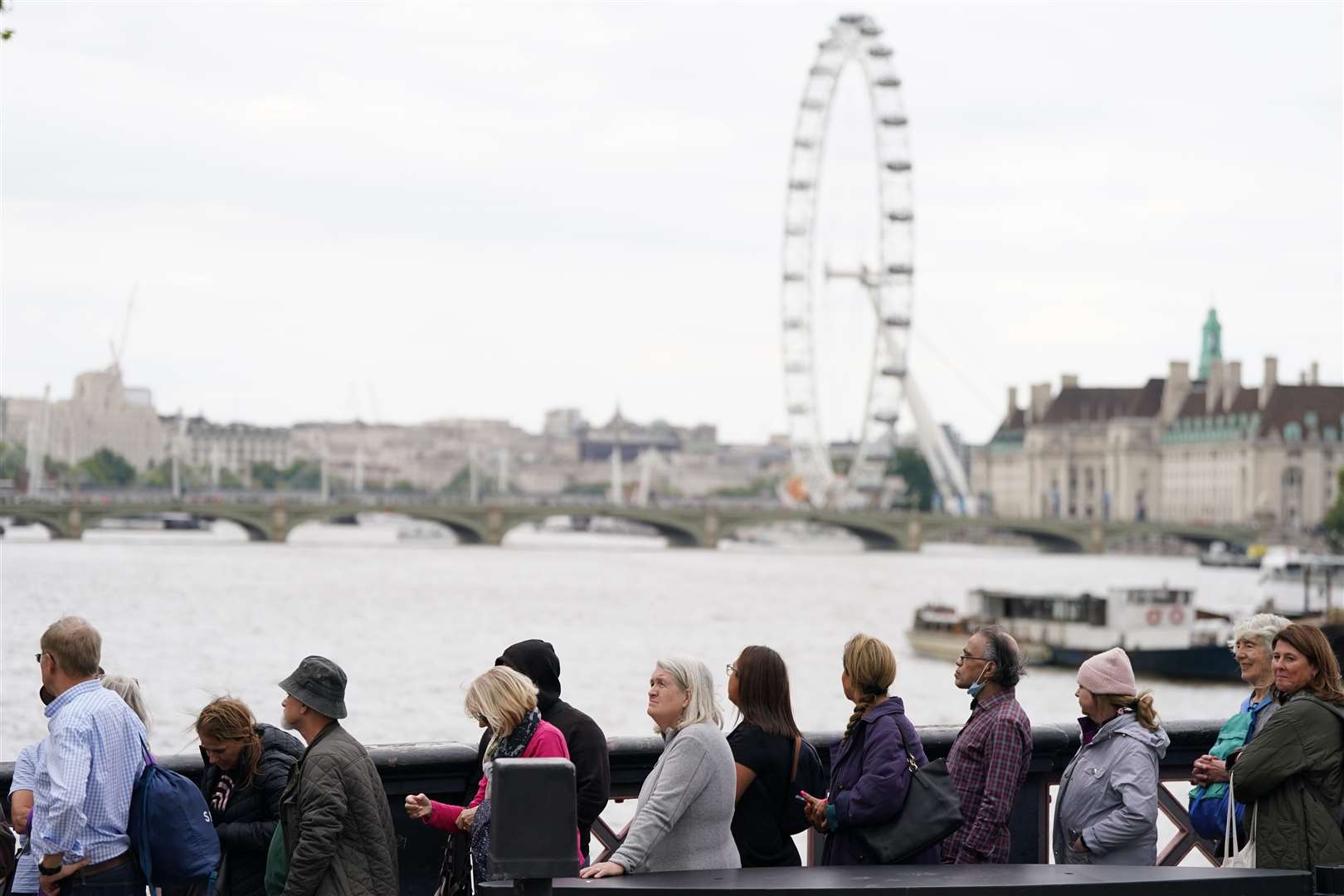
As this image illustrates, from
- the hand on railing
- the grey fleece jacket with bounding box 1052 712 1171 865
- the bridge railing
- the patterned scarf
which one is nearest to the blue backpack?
the bridge railing

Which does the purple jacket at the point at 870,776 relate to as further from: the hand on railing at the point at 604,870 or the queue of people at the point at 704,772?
the hand on railing at the point at 604,870

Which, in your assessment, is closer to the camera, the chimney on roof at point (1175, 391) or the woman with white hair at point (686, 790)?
the woman with white hair at point (686, 790)

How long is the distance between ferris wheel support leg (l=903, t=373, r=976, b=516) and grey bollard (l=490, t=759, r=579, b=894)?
70.7 m

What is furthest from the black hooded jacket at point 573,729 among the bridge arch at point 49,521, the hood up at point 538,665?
the bridge arch at point 49,521

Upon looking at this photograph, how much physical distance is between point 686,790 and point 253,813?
1114 millimetres

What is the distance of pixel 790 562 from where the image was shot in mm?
74750

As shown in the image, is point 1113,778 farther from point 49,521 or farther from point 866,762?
point 49,521

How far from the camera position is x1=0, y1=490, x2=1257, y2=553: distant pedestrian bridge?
70.3 metres

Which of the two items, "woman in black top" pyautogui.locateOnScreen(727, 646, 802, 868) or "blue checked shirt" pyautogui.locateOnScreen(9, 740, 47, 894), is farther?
"woman in black top" pyautogui.locateOnScreen(727, 646, 802, 868)

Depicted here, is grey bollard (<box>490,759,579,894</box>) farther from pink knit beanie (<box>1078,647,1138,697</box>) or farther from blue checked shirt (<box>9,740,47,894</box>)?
pink knit beanie (<box>1078,647,1138,697</box>)

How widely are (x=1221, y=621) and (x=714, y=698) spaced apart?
3735 cm

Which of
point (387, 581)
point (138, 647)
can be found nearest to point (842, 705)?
point (138, 647)

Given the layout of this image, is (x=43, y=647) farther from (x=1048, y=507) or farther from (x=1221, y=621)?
(x=1048, y=507)

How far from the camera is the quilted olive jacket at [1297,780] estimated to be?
4.59 meters
